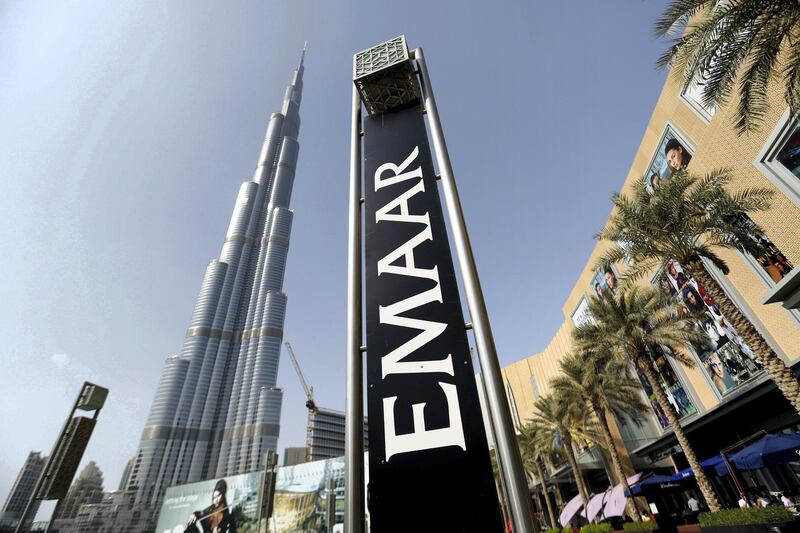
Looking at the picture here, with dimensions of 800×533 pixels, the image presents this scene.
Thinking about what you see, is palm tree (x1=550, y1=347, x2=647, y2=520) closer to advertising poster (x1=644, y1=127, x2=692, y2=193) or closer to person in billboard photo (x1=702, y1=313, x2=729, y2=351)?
→ person in billboard photo (x1=702, y1=313, x2=729, y2=351)

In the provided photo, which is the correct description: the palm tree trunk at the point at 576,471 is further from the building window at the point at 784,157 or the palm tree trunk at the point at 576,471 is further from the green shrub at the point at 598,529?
the building window at the point at 784,157

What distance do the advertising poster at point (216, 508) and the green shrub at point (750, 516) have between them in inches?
1967

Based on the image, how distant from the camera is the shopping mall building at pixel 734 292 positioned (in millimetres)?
15502

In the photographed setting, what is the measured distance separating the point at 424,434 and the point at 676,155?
91.1 ft

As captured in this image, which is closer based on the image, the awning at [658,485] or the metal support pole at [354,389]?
the metal support pole at [354,389]

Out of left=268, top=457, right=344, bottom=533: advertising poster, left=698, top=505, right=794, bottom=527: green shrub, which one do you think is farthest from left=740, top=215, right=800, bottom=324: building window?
left=268, top=457, right=344, bottom=533: advertising poster

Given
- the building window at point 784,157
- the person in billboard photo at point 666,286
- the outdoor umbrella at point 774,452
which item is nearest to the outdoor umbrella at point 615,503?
the outdoor umbrella at point 774,452

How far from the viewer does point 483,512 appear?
205 cm

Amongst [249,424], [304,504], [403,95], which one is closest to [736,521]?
[403,95]

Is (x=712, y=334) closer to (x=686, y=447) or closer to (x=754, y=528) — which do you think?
(x=686, y=447)

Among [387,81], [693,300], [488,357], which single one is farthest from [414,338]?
[693,300]

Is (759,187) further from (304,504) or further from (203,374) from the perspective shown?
(203,374)

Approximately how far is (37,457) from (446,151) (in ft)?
434

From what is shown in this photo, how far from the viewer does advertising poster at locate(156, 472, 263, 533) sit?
157 ft
